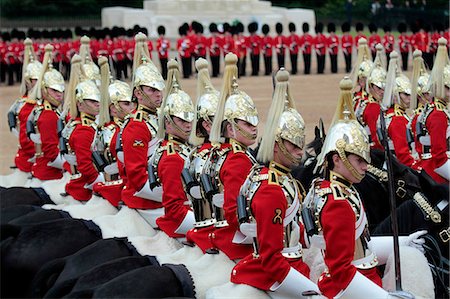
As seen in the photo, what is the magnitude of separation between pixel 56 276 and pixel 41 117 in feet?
10.5

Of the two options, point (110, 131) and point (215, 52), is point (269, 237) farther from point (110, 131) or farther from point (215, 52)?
point (215, 52)

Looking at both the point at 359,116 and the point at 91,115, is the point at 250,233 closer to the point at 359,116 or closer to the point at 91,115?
the point at 91,115

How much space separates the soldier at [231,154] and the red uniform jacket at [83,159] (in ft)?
7.24

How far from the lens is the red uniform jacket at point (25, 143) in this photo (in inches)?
322

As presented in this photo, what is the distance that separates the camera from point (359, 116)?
8.10 metres

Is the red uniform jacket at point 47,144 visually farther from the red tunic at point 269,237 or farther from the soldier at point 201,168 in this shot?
the red tunic at point 269,237

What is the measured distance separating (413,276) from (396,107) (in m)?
3.34

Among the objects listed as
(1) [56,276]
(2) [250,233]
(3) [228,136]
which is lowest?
(1) [56,276]

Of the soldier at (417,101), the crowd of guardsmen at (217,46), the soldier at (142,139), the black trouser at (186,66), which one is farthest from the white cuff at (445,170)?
the black trouser at (186,66)

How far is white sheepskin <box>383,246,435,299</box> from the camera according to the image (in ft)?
14.0

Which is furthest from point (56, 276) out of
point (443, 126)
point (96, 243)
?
point (443, 126)

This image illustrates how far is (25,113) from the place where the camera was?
821 centimetres

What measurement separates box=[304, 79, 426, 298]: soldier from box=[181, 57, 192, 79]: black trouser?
53.2 feet

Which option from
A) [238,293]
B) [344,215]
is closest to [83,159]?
[238,293]
